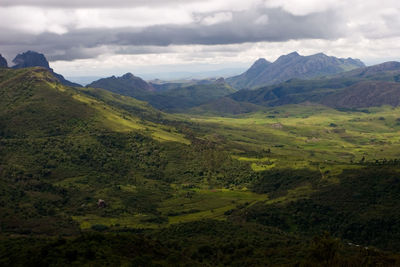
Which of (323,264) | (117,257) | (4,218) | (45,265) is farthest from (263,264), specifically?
(4,218)

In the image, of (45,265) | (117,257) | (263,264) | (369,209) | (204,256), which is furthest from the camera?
(369,209)

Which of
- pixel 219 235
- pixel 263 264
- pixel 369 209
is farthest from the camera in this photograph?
pixel 369 209

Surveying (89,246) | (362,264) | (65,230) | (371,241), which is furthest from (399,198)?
(65,230)

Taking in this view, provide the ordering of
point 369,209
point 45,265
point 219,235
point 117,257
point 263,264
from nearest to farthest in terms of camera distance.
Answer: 1. point 45,265
2. point 117,257
3. point 263,264
4. point 219,235
5. point 369,209

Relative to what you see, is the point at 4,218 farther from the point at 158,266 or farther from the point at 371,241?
the point at 371,241

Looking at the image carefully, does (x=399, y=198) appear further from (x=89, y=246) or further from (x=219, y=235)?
(x=89, y=246)

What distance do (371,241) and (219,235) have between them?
67686 mm

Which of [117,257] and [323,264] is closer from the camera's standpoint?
[323,264]

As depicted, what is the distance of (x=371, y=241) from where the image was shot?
177625 millimetres

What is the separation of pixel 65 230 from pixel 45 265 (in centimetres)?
8803

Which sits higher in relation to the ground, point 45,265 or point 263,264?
point 45,265

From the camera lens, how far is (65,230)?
197000mm

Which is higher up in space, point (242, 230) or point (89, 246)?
point (89, 246)

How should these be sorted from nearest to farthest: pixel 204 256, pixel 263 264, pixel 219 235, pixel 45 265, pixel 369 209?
1. pixel 45 265
2. pixel 263 264
3. pixel 204 256
4. pixel 219 235
5. pixel 369 209
